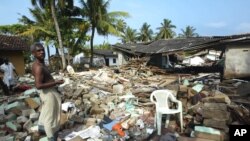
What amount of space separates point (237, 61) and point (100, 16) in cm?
1567

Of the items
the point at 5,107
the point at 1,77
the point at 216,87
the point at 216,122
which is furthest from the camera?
the point at 1,77

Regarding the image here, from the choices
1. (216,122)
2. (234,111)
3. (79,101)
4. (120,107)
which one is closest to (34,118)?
(79,101)

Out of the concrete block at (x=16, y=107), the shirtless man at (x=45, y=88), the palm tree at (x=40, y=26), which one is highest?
the palm tree at (x=40, y=26)

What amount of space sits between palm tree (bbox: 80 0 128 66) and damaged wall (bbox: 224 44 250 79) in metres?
14.0

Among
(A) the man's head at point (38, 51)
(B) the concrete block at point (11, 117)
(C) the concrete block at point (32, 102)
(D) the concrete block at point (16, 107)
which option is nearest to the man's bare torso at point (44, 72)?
(A) the man's head at point (38, 51)

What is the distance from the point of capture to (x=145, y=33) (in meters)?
49.4

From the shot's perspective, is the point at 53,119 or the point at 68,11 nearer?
the point at 53,119

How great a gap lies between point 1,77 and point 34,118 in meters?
5.42

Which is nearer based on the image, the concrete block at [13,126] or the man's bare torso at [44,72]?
the man's bare torso at [44,72]

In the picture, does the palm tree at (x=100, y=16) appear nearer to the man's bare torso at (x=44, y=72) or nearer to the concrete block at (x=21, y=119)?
the concrete block at (x=21, y=119)

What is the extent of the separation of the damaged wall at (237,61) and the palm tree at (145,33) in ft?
123

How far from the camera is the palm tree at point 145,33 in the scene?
161 feet

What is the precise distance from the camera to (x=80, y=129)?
7.10 m

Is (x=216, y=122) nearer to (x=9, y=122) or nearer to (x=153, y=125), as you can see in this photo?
(x=153, y=125)
